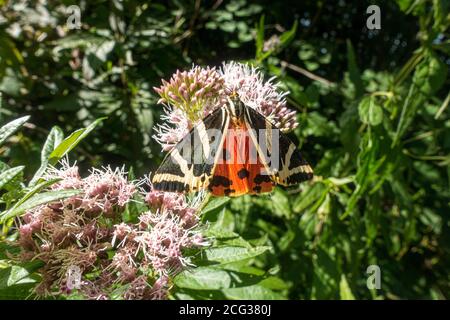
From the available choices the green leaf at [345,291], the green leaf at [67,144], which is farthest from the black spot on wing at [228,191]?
the green leaf at [345,291]

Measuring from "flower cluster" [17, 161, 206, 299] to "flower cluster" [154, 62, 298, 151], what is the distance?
0.21 metres

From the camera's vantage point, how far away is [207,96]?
1189 millimetres

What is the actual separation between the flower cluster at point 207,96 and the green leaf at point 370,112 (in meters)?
0.52

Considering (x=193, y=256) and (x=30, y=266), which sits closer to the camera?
(x=30, y=266)

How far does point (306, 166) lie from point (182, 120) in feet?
1.13

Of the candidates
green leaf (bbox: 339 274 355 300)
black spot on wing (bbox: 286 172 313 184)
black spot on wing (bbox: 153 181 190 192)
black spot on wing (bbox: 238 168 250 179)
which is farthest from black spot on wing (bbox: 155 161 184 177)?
green leaf (bbox: 339 274 355 300)

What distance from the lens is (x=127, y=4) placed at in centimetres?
188

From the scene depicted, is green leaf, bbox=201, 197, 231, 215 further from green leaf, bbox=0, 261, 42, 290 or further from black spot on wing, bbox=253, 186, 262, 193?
green leaf, bbox=0, 261, 42, 290

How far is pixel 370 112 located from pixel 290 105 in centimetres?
45

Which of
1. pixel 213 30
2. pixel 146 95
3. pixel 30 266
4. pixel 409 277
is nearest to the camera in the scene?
pixel 30 266

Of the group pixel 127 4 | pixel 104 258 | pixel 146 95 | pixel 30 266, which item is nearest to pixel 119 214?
pixel 104 258

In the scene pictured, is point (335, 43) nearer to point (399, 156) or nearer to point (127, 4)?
point (399, 156)

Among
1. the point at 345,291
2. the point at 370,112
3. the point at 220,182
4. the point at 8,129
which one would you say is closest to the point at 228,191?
the point at 220,182

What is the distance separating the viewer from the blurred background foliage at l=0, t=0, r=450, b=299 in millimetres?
1764
